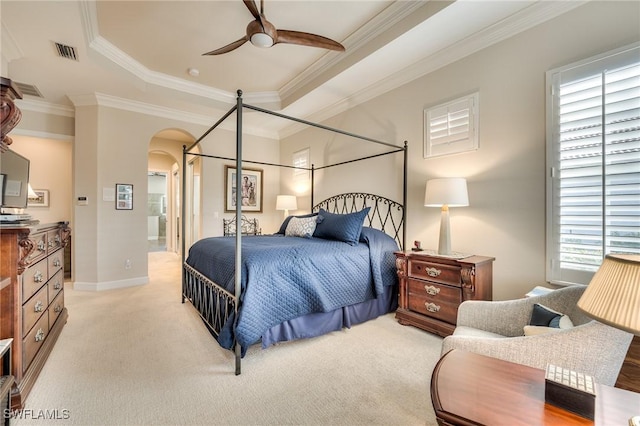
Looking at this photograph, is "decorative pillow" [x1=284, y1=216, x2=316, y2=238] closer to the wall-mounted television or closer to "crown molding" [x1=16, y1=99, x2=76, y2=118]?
the wall-mounted television

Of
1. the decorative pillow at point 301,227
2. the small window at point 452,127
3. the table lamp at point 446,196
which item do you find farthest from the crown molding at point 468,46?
the decorative pillow at point 301,227

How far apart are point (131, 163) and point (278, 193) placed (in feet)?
8.52

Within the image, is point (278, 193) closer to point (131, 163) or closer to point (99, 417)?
point (131, 163)

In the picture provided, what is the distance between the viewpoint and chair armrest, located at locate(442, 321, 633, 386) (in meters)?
0.97

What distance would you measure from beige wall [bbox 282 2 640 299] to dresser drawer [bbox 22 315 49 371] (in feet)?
11.0

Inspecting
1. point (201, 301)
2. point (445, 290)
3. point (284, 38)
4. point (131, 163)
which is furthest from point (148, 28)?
point (445, 290)

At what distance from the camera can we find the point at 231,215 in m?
5.25

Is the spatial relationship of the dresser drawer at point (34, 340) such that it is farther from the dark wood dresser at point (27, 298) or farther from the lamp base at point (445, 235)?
the lamp base at point (445, 235)

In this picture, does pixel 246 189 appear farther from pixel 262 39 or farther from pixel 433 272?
pixel 433 272

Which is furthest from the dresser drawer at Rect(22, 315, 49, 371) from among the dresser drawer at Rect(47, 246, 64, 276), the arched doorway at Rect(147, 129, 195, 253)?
the arched doorway at Rect(147, 129, 195, 253)

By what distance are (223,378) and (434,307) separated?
1.85m

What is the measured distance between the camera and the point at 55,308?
238 cm

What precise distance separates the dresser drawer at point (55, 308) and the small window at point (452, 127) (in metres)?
3.81

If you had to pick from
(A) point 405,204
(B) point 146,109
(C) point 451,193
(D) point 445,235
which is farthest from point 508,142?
(B) point 146,109
